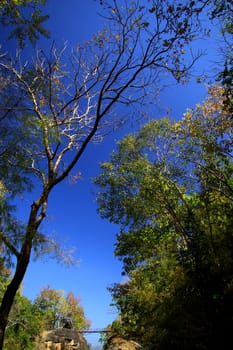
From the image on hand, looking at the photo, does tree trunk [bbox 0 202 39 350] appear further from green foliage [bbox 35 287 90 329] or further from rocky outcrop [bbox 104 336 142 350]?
green foliage [bbox 35 287 90 329]

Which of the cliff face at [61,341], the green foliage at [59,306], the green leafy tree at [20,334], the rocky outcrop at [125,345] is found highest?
the green foliage at [59,306]

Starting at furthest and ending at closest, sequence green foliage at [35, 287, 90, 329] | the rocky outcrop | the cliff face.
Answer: green foliage at [35, 287, 90, 329], the cliff face, the rocky outcrop

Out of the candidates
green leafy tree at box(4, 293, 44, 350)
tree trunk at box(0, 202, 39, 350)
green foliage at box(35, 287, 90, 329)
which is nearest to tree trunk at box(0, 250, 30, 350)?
tree trunk at box(0, 202, 39, 350)

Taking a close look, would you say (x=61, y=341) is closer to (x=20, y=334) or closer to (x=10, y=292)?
(x=10, y=292)

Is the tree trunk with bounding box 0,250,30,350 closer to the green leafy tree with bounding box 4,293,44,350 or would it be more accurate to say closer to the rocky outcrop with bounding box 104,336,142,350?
the rocky outcrop with bounding box 104,336,142,350

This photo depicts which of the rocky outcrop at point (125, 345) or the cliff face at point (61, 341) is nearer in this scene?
the rocky outcrop at point (125, 345)

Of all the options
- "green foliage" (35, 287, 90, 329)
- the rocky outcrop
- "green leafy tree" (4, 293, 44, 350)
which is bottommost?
the rocky outcrop

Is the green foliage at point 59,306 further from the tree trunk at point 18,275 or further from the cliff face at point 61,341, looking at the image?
the tree trunk at point 18,275

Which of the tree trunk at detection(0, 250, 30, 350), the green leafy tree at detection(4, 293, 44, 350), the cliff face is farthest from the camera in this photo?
the green leafy tree at detection(4, 293, 44, 350)

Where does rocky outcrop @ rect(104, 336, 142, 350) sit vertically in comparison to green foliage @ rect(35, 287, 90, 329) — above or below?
below

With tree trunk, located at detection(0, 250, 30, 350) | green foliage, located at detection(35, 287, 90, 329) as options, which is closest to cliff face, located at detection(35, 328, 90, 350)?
tree trunk, located at detection(0, 250, 30, 350)

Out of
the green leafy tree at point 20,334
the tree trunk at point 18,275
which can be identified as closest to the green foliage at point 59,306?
the green leafy tree at point 20,334

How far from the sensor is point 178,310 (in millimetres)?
7465

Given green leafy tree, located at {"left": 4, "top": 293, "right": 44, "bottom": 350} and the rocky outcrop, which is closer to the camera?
the rocky outcrop
